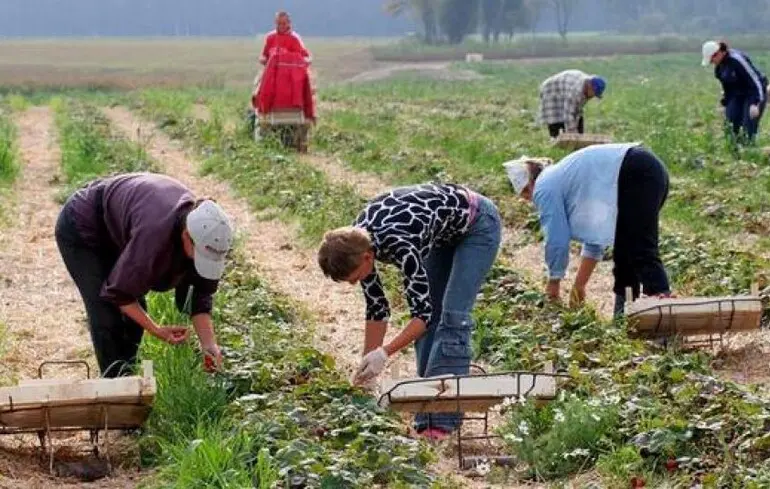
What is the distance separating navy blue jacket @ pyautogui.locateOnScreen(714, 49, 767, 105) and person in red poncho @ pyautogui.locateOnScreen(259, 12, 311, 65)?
17.5ft

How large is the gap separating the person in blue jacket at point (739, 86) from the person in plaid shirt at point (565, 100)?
1263mm

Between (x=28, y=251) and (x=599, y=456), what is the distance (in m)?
6.88

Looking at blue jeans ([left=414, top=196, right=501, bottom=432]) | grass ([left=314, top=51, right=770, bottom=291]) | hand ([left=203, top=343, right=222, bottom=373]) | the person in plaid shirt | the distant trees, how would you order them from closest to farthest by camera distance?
hand ([left=203, top=343, right=222, bottom=373]) → blue jeans ([left=414, top=196, right=501, bottom=432]) → grass ([left=314, top=51, right=770, bottom=291]) → the person in plaid shirt → the distant trees

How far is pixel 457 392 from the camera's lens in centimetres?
559

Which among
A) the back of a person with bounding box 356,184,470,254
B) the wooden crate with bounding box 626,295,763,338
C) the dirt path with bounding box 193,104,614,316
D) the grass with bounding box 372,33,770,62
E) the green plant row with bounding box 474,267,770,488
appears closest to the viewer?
the green plant row with bounding box 474,267,770,488

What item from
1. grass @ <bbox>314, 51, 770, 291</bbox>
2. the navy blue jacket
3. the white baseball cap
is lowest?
grass @ <bbox>314, 51, 770, 291</bbox>

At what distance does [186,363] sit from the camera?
19.1ft

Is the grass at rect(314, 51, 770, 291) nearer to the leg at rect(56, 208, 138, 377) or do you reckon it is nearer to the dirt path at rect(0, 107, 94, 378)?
the dirt path at rect(0, 107, 94, 378)

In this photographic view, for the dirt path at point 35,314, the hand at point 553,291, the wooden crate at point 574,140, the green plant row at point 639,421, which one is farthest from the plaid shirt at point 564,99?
the green plant row at point 639,421

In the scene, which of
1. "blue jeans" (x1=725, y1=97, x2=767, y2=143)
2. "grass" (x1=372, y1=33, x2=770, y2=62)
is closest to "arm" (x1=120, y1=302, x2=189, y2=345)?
"blue jeans" (x1=725, y1=97, x2=767, y2=143)

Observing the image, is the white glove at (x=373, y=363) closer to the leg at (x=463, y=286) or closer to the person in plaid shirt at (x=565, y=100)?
the leg at (x=463, y=286)

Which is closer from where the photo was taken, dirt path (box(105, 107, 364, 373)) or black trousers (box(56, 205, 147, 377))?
black trousers (box(56, 205, 147, 377))

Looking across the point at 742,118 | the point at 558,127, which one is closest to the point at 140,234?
the point at 742,118

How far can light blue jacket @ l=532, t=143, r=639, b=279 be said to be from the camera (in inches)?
288
